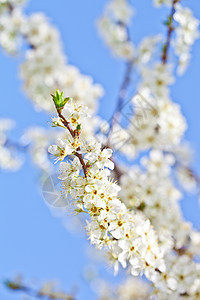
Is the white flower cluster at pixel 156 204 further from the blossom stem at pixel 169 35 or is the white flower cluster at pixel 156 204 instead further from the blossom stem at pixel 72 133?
the blossom stem at pixel 169 35

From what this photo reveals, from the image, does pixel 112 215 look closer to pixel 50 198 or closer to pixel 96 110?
pixel 50 198

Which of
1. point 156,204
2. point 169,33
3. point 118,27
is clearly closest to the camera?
point 156,204

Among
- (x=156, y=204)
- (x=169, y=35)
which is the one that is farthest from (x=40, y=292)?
(x=169, y=35)

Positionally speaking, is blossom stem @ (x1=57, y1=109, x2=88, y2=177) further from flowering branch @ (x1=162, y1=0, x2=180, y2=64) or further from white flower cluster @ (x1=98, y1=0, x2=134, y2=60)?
white flower cluster @ (x1=98, y1=0, x2=134, y2=60)

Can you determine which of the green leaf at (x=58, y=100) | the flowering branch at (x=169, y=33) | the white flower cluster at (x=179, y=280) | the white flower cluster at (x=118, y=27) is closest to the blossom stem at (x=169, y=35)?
the flowering branch at (x=169, y=33)

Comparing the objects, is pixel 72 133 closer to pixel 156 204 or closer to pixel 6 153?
pixel 156 204

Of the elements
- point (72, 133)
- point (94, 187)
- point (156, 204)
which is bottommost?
point (94, 187)
